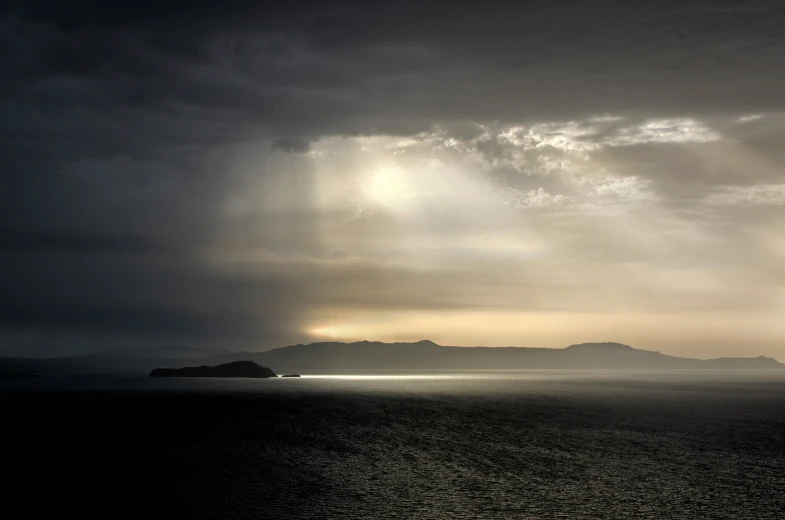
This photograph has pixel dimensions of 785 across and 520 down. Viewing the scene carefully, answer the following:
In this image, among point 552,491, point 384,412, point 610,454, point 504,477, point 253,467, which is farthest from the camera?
point 384,412

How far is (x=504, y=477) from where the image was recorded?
57906mm

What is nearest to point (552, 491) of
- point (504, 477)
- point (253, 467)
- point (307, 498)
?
point (504, 477)

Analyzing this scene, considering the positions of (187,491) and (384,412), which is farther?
(384,412)

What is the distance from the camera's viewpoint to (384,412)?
134 m

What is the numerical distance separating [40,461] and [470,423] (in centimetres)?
6757

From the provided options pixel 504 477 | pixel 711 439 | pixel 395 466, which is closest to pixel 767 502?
pixel 504 477

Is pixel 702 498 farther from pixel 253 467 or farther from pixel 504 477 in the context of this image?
pixel 253 467

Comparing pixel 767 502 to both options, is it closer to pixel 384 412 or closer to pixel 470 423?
pixel 470 423

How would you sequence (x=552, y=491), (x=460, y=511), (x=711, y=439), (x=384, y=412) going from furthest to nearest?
(x=384, y=412) → (x=711, y=439) → (x=552, y=491) → (x=460, y=511)

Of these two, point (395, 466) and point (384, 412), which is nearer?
point (395, 466)

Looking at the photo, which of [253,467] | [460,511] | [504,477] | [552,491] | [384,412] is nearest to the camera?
[460,511]

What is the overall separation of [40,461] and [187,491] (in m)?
25.3

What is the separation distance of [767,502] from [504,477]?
21.0 metres

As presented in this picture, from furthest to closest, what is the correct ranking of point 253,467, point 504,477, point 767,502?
point 253,467, point 504,477, point 767,502
